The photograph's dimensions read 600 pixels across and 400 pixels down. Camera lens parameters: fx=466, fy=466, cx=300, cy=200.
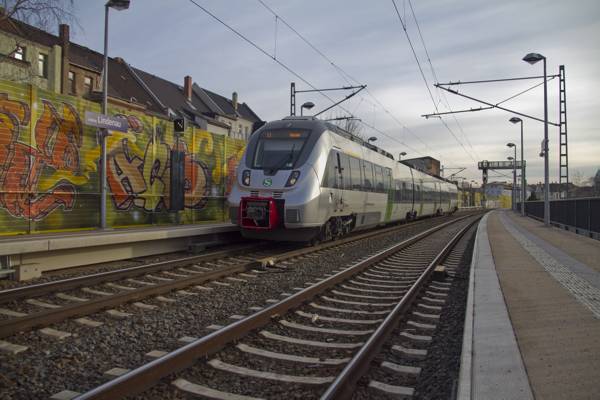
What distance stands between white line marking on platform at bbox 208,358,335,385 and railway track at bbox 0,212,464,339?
196 cm

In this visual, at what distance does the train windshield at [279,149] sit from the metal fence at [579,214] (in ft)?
35.2

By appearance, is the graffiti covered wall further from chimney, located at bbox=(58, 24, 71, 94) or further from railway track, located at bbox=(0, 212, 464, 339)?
chimney, located at bbox=(58, 24, 71, 94)

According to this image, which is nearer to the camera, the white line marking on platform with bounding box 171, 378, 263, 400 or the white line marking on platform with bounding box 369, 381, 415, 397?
the white line marking on platform with bounding box 171, 378, 263, 400

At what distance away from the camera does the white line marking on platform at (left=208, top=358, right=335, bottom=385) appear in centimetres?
371

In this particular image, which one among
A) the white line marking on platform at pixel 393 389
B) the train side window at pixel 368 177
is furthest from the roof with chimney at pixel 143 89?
the white line marking on platform at pixel 393 389

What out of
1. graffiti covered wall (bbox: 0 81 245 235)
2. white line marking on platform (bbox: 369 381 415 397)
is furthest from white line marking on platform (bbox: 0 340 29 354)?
graffiti covered wall (bbox: 0 81 245 235)

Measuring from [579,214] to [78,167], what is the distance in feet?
59.1

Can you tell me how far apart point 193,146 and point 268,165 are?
444 centimetres

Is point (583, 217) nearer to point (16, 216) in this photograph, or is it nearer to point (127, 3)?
point (127, 3)

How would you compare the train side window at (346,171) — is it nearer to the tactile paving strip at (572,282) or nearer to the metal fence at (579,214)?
the tactile paving strip at (572,282)

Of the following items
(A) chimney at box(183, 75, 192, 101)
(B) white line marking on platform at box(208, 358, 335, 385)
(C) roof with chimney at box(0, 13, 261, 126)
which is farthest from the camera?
(A) chimney at box(183, 75, 192, 101)

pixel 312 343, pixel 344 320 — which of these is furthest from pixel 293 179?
pixel 312 343

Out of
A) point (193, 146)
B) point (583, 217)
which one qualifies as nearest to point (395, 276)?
point (193, 146)

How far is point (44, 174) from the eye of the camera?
33.4 ft
